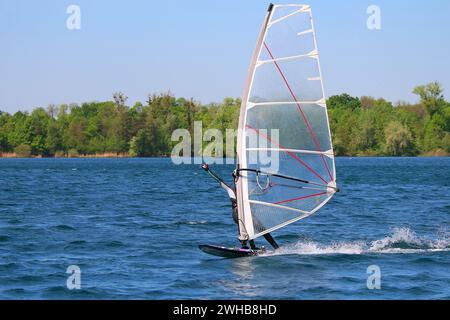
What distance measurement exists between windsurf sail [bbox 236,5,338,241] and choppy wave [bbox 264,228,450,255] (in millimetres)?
1889

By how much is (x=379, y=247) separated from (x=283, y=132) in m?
5.64

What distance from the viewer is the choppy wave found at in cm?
2280

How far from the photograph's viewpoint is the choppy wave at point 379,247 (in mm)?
22797

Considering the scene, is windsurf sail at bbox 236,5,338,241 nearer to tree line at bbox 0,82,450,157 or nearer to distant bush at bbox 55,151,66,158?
tree line at bbox 0,82,450,157

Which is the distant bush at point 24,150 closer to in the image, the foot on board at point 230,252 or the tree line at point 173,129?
the tree line at point 173,129

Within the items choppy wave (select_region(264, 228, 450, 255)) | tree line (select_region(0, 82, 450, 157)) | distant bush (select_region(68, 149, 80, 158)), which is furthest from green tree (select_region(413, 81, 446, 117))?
choppy wave (select_region(264, 228, 450, 255))

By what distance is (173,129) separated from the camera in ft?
528

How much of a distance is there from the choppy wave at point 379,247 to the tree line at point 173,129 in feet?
373

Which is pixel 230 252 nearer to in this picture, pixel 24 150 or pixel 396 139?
pixel 396 139

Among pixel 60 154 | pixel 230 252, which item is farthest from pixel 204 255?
pixel 60 154

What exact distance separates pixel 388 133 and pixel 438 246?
127 metres
